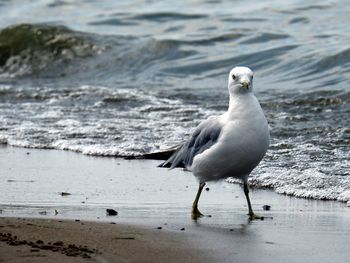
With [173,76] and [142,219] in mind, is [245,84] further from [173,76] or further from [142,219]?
[173,76]

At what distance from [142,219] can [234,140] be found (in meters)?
0.77

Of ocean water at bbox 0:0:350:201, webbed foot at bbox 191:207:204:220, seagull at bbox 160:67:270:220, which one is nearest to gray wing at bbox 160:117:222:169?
seagull at bbox 160:67:270:220

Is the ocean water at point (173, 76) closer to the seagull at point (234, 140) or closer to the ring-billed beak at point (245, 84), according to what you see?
the seagull at point (234, 140)

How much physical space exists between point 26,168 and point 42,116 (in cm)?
287

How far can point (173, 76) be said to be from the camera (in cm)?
1398

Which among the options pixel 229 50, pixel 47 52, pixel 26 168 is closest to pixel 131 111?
pixel 26 168

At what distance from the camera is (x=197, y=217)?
5.98 m

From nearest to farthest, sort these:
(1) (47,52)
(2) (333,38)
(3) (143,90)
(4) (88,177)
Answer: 1. (4) (88,177)
2. (3) (143,90)
3. (2) (333,38)
4. (1) (47,52)

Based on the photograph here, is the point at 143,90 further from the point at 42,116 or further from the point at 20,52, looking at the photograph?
the point at 20,52

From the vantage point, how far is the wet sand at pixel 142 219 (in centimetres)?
466

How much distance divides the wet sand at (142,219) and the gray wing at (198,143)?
292 mm

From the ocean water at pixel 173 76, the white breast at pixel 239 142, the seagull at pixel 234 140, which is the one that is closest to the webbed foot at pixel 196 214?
the seagull at pixel 234 140

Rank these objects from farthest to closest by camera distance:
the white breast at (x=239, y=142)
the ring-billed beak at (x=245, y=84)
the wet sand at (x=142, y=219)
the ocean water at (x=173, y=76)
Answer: the ocean water at (x=173, y=76), the ring-billed beak at (x=245, y=84), the white breast at (x=239, y=142), the wet sand at (x=142, y=219)

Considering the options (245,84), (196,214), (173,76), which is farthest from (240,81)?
(173,76)
